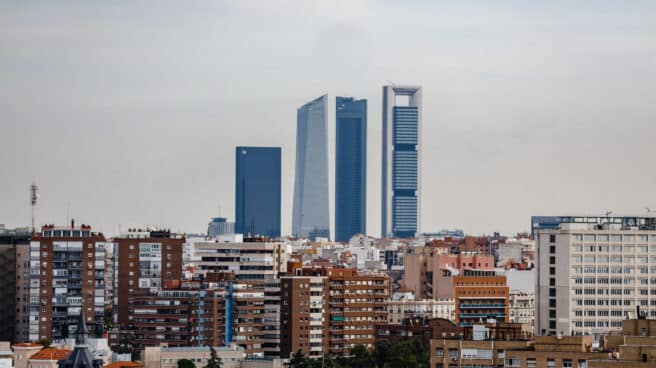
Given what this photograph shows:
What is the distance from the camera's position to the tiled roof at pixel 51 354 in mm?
90875

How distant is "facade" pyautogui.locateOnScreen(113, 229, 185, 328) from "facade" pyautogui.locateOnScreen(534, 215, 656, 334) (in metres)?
36.5

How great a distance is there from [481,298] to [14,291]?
25.8 meters

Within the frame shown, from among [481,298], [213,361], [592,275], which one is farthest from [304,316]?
[592,275]

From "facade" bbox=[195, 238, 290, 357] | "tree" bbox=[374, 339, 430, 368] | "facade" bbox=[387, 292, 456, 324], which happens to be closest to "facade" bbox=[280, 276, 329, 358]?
"facade" bbox=[195, 238, 290, 357]

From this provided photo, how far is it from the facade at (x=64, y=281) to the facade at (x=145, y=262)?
2.67 metres

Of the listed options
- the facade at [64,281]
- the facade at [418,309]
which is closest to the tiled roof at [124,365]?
the facade at [64,281]

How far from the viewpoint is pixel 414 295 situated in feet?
426

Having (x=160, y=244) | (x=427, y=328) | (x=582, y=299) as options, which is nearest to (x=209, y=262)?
(x=160, y=244)

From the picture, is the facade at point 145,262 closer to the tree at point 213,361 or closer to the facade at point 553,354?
the tree at point 213,361

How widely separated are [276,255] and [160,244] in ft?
22.1

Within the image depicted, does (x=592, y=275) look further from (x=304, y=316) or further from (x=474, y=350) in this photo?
(x=474, y=350)

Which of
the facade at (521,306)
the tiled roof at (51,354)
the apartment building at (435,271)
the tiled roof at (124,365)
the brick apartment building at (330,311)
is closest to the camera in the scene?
the tiled roof at (124,365)

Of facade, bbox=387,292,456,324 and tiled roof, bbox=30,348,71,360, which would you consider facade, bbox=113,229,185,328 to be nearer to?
facade, bbox=387,292,456,324

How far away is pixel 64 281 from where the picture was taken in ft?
378
